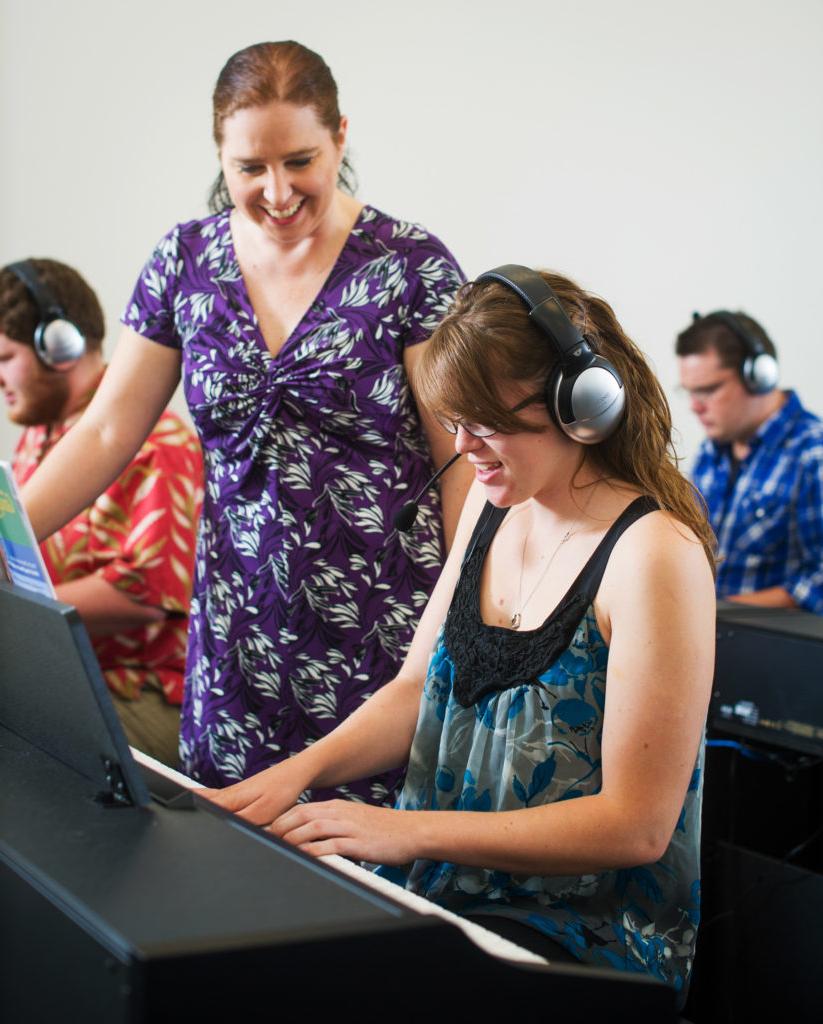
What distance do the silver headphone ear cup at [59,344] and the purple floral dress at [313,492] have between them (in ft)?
2.40

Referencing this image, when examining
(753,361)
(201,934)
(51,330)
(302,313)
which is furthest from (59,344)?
(201,934)

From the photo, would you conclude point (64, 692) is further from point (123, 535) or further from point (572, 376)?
point (123, 535)

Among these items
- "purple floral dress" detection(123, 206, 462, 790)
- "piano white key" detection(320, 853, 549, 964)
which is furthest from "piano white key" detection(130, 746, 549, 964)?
"purple floral dress" detection(123, 206, 462, 790)

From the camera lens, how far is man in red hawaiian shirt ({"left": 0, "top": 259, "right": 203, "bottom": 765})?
2.12 meters

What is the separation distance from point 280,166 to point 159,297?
0.26m

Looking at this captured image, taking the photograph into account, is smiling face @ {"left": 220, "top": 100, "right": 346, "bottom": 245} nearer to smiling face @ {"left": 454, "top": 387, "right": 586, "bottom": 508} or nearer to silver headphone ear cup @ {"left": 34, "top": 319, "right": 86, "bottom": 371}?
smiling face @ {"left": 454, "top": 387, "right": 586, "bottom": 508}

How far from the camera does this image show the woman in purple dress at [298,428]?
150 cm

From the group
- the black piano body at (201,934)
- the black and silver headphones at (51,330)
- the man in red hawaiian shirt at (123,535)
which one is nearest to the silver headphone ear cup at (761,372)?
the man in red hawaiian shirt at (123,535)

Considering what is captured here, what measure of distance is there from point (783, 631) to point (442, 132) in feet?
6.10

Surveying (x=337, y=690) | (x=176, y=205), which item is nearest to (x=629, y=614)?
(x=337, y=690)

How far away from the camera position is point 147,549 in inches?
84.1

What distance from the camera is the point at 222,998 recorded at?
0.64 meters

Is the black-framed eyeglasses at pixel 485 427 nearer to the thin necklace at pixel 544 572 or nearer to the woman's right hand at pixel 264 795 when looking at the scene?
the thin necklace at pixel 544 572

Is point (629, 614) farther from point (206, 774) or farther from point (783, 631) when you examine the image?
point (783, 631)
